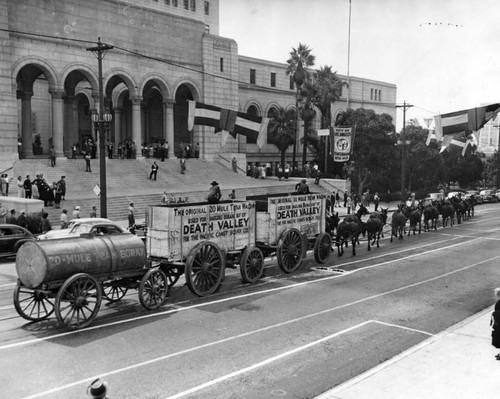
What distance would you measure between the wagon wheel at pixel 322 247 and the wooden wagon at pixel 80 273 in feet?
23.0

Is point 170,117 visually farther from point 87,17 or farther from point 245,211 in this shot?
point 245,211

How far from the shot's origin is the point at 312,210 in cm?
1822

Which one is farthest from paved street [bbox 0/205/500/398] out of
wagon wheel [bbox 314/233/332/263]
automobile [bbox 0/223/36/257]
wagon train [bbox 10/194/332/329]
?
automobile [bbox 0/223/36/257]

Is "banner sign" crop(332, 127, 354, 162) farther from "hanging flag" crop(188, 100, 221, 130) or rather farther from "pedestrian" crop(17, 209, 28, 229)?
"pedestrian" crop(17, 209, 28, 229)

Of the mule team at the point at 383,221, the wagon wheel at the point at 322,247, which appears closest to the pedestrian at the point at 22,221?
the wagon wheel at the point at 322,247

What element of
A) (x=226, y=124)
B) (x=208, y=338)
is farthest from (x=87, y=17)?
(x=208, y=338)

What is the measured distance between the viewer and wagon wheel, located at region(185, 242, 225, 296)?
534 inches

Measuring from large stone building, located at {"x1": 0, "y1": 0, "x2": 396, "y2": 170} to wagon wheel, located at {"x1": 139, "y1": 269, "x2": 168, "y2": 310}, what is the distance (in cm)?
2678

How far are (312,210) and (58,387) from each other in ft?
37.3

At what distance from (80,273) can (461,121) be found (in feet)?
69.5

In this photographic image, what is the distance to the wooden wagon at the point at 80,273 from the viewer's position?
1093 cm

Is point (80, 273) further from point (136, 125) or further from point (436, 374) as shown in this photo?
point (136, 125)

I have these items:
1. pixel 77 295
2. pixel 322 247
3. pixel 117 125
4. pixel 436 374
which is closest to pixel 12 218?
pixel 322 247

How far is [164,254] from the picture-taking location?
13.4 metres
